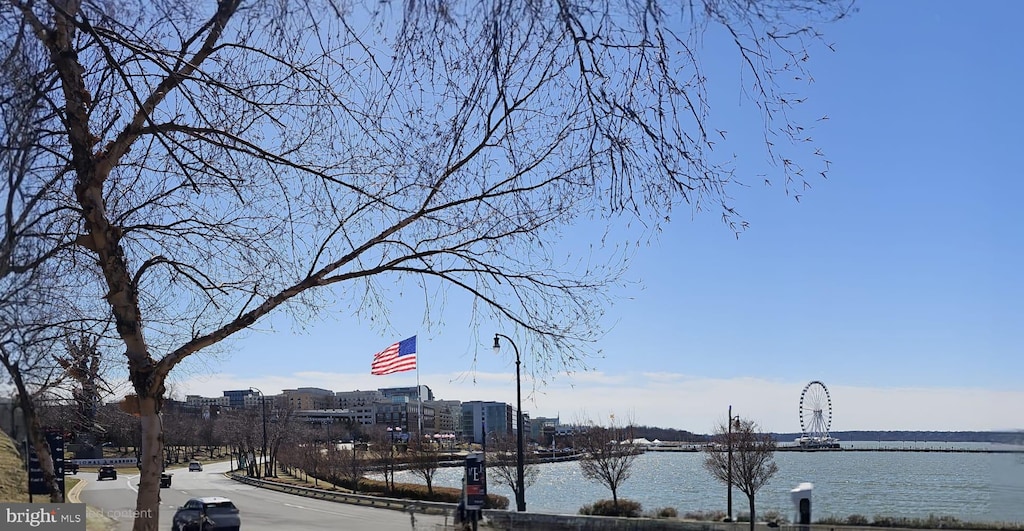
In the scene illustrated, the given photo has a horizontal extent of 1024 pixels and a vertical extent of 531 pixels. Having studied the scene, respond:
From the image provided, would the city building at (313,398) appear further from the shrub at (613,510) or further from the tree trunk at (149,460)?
the tree trunk at (149,460)

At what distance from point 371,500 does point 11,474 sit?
4612cm

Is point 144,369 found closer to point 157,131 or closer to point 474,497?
point 157,131

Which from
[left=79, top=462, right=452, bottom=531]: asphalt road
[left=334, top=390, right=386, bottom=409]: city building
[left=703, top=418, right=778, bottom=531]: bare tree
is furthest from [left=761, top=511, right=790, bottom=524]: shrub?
[left=334, top=390, right=386, bottom=409]: city building

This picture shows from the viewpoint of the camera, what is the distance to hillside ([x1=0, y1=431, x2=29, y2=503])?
5762 mm

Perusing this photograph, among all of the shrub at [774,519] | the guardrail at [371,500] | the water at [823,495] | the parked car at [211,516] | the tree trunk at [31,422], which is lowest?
Answer: the water at [823,495]

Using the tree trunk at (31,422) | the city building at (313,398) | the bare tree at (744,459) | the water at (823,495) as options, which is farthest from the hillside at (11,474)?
the city building at (313,398)

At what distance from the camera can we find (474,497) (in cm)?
2483

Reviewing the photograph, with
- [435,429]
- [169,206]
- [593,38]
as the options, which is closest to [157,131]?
[169,206]

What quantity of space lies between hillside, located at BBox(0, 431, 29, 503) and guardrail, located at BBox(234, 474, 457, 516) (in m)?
27.6

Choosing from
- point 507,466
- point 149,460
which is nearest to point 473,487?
point 149,460

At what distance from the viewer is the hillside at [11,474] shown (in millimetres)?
5762

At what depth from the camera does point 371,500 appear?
2007 inches

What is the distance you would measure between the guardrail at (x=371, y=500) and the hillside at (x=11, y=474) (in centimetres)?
2757

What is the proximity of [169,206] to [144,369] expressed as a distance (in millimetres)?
1497
